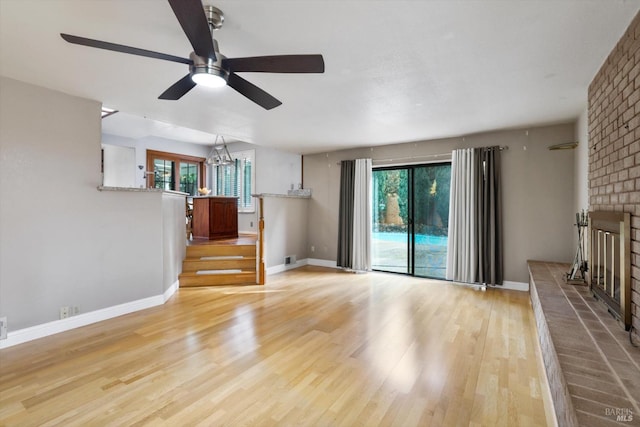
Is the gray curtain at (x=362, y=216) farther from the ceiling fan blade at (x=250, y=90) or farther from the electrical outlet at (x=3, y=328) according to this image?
the electrical outlet at (x=3, y=328)

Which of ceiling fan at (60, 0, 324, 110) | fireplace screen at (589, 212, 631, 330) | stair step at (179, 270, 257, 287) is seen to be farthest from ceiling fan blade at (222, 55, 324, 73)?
stair step at (179, 270, 257, 287)

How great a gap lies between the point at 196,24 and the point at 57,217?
2.80 meters

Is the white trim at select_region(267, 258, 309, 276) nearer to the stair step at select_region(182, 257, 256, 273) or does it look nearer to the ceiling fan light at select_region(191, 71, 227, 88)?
the stair step at select_region(182, 257, 256, 273)

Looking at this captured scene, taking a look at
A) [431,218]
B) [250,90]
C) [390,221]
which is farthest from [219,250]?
[431,218]

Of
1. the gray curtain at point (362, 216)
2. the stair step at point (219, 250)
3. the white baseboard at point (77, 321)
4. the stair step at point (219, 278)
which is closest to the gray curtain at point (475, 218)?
the gray curtain at point (362, 216)

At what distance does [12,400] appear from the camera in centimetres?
201

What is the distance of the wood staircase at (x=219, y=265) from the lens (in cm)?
489

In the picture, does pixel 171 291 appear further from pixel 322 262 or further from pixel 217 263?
pixel 322 262

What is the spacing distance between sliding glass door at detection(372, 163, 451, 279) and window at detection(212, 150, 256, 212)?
3254 millimetres

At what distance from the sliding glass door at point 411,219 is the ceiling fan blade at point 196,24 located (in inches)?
175

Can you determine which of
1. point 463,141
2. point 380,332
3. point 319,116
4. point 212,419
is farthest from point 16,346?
point 463,141

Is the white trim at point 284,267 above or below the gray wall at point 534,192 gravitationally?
below

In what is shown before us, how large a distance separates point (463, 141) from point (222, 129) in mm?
3945

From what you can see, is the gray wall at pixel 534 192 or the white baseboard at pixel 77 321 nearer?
the white baseboard at pixel 77 321
